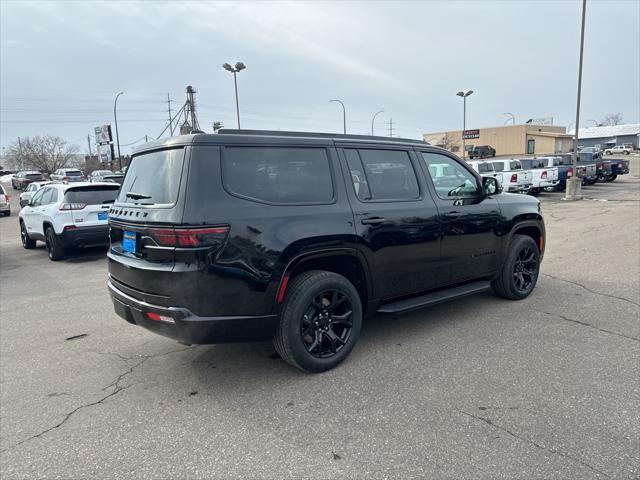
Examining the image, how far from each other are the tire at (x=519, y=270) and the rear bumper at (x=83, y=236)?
7.54 m

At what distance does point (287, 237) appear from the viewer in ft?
11.2

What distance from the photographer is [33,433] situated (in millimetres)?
2994

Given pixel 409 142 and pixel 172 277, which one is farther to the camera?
pixel 409 142

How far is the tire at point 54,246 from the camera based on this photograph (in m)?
9.25

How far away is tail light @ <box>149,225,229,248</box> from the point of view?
3.10 m

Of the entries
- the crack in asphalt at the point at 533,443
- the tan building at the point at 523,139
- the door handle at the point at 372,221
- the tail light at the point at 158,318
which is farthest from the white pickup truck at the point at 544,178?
the tan building at the point at 523,139

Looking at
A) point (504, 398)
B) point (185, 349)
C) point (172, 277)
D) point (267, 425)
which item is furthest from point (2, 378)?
point (504, 398)

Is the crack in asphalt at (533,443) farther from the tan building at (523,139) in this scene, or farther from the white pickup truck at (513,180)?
the tan building at (523,139)

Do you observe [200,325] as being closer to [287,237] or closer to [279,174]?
[287,237]

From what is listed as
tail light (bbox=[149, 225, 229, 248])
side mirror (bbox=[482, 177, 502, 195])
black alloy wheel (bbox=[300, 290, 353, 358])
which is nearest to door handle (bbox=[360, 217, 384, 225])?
black alloy wheel (bbox=[300, 290, 353, 358])

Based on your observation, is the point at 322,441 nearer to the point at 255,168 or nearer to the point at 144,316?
the point at 144,316

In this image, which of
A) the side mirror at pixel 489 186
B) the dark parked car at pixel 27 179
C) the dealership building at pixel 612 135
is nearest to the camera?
the side mirror at pixel 489 186

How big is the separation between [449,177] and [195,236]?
2.92 metres

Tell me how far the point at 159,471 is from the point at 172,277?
120 cm
